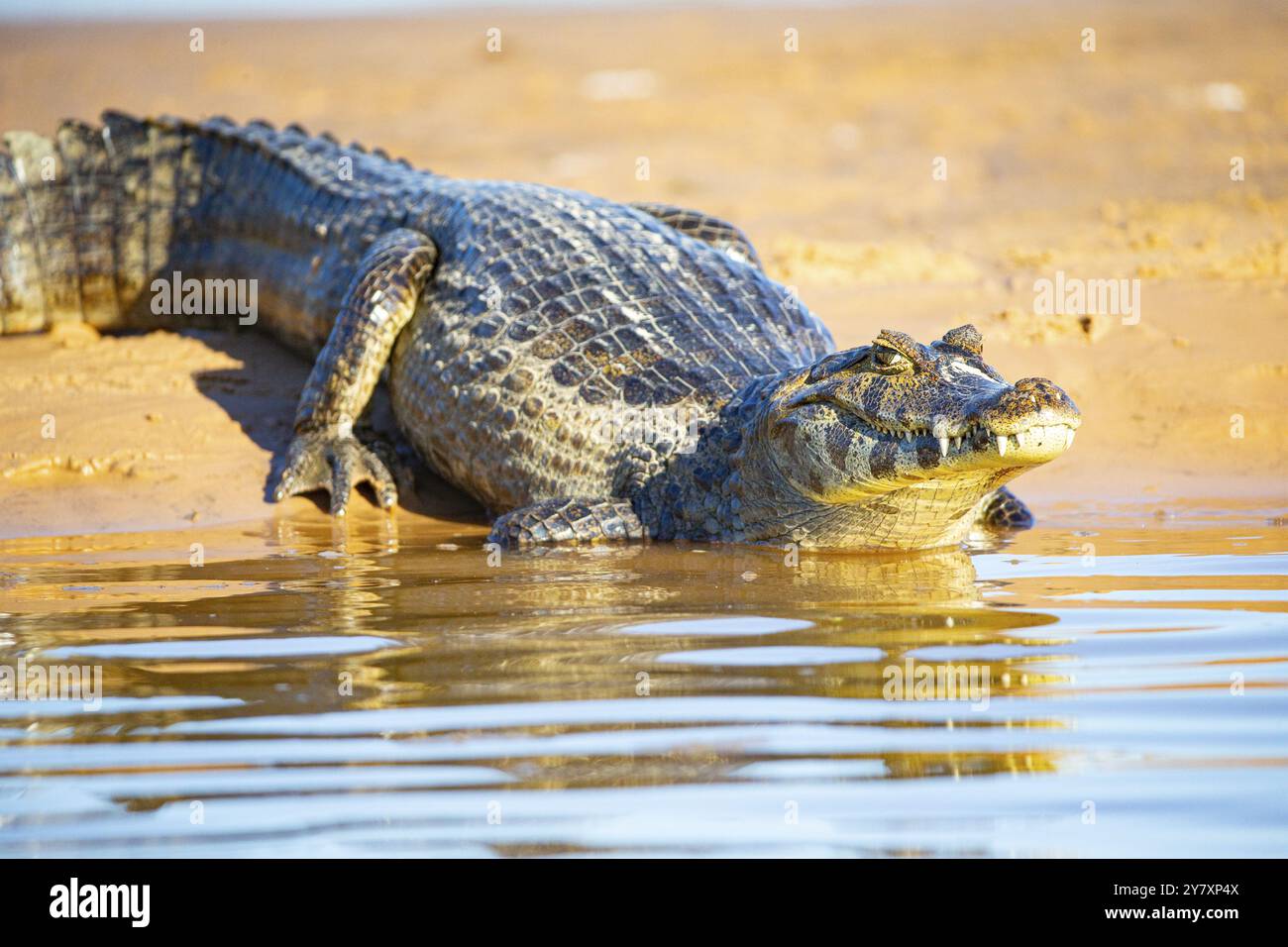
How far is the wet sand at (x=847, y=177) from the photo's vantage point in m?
6.61

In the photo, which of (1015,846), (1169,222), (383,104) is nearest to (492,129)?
(383,104)

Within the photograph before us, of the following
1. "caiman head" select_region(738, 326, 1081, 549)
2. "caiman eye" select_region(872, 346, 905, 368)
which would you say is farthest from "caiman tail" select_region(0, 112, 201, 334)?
"caiman eye" select_region(872, 346, 905, 368)

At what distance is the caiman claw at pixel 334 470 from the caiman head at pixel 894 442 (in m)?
1.74

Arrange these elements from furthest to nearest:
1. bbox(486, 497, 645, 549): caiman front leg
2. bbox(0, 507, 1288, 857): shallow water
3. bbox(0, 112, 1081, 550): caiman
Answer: bbox(486, 497, 645, 549): caiman front leg, bbox(0, 112, 1081, 550): caiman, bbox(0, 507, 1288, 857): shallow water

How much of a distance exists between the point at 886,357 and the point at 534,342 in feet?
5.28

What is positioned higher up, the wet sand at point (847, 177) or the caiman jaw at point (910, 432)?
the wet sand at point (847, 177)

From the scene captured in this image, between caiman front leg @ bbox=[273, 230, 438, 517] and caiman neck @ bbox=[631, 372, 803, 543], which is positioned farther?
caiman front leg @ bbox=[273, 230, 438, 517]

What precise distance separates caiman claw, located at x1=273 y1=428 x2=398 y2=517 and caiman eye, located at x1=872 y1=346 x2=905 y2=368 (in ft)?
7.60

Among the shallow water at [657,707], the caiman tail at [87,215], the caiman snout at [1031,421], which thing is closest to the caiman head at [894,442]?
the caiman snout at [1031,421]

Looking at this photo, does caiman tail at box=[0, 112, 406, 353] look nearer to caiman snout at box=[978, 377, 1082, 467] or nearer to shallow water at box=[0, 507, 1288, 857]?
shallow water at box=[0, 507, 1288, 857]

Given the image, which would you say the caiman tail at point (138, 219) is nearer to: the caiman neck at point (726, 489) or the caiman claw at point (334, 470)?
the caiman claw at point (334, 470)

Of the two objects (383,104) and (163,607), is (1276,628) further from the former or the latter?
(383,104)

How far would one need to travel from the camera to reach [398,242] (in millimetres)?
6590

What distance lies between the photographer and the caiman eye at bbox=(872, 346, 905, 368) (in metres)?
4.89
